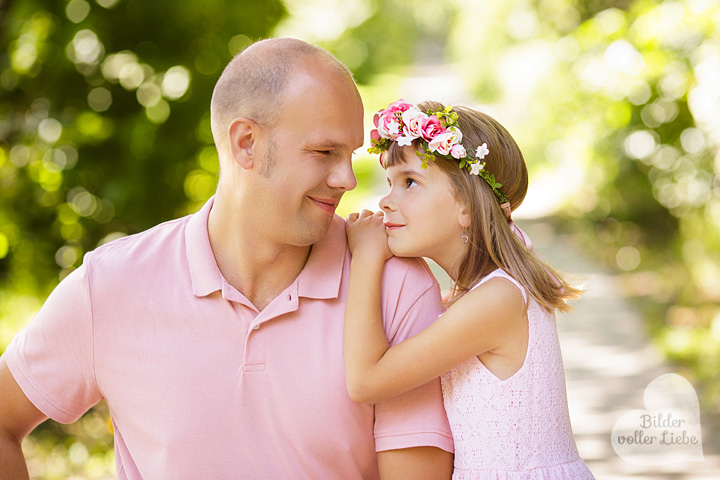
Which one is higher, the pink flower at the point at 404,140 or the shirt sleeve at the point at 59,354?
the pink flower at the point at 404,140

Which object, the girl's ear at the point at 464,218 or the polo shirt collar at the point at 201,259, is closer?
the polo shirt collar at the point at 201,259

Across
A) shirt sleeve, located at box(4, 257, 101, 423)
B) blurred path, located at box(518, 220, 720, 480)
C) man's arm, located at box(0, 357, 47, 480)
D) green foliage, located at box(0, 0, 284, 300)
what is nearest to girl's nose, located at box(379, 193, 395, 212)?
shirt sleeve, located at box(4, 257, 101, 423)

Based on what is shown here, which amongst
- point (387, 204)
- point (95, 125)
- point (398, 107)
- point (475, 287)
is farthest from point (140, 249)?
point (95, 125)

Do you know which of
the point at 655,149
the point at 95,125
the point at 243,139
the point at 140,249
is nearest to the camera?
the point at 243,139

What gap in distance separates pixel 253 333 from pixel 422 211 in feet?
1.96

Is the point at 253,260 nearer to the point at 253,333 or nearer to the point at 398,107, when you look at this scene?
the point at 253,333

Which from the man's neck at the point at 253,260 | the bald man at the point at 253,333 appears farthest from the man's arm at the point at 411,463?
the man's neck at the point at 253,260

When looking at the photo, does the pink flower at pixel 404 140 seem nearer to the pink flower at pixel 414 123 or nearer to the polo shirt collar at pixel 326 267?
the pink flower at pixel 414 123

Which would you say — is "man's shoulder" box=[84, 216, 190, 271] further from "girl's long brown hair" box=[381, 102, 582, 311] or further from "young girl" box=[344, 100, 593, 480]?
"girl's long brown hair" box=[381, 102, 582, 311]

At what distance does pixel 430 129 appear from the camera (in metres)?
2.49

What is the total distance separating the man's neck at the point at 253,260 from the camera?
98.2 inches

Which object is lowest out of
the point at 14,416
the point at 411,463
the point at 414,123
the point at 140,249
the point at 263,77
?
the point at 411,463

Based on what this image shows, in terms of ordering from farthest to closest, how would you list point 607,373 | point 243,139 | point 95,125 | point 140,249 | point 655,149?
point 655,149, point 607,373, point 95,125, point 140,249, point 243,139

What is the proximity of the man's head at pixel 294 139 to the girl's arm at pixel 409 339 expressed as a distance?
17 centimetres
